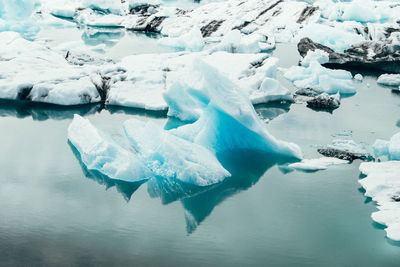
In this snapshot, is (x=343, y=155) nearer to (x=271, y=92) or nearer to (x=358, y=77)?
(x=271, y=92)

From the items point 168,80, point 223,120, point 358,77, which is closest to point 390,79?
point 358,77

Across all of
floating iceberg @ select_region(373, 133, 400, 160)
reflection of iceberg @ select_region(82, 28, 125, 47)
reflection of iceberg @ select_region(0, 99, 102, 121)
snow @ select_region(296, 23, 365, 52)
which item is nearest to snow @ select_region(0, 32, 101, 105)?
reflection of iceberg @ select_region(0, 99, 102, 121)

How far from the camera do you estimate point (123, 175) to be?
7.43m

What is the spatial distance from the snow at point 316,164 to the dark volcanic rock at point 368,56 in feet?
27.3

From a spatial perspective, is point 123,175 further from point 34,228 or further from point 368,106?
point 368,106

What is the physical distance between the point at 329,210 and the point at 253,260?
180 cm

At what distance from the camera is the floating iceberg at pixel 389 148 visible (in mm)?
8086

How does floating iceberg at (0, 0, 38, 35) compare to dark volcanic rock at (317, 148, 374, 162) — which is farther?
floating iceberg at (0, 0, 38, 35)

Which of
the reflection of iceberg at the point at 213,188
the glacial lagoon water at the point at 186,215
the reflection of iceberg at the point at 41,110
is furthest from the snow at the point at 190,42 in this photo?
the reflection of iceberg at the point at 213,188

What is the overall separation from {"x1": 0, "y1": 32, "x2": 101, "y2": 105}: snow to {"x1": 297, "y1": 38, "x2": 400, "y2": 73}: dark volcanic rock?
328 inches

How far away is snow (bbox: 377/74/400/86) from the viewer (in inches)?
552

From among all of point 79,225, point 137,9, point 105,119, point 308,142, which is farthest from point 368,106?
point 137,9

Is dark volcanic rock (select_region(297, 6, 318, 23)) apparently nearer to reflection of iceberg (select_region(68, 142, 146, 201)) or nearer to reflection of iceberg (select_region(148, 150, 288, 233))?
reflection of iceberg (select_region(148, 150, 288, 233))

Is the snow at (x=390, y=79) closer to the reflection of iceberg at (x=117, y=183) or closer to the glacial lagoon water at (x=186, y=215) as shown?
the glacial lagoon water at (x=186, y=215)
